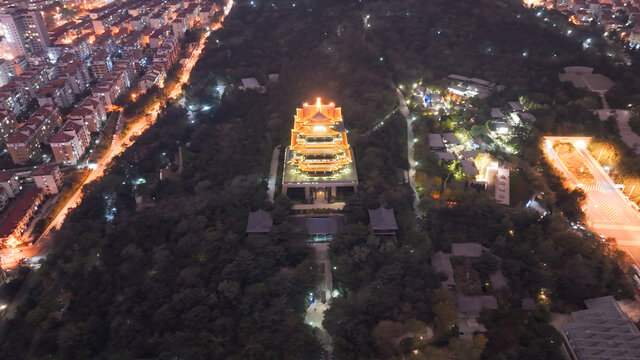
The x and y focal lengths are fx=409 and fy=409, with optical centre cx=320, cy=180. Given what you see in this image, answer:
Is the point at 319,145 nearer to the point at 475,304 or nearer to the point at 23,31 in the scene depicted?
the point at 475,304

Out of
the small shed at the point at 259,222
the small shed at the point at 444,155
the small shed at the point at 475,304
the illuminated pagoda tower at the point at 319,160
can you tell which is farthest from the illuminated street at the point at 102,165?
the small shed at the point at 444,155

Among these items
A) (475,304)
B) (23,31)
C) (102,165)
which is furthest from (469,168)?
(23,31)

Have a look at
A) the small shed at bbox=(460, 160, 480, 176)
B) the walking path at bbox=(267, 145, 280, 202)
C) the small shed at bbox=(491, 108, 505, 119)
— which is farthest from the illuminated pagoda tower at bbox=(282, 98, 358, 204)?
the small shed at bbox=(491, 108, 505, 119)

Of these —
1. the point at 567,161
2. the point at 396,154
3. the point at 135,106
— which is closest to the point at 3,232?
the point at 135,106

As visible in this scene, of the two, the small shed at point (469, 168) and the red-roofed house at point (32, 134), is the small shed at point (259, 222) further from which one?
the red-roofed house at point (32, 134)

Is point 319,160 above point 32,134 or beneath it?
above

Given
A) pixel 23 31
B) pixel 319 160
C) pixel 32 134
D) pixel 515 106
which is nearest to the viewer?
pixel 319 160
